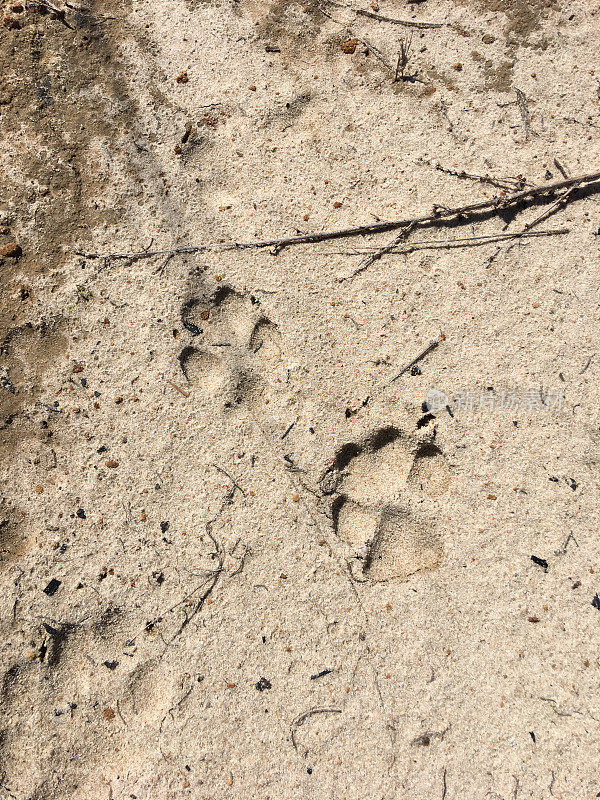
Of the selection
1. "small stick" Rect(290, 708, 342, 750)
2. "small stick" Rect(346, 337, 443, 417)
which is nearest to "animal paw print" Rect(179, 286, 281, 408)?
"small stick" Rect(346, 337, 443, 417)

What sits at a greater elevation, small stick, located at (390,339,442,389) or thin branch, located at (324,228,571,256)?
thin branch, located at (324,228,571,256)

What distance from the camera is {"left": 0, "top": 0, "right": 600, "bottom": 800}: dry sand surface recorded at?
68.2 inches

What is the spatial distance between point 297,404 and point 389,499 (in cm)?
47

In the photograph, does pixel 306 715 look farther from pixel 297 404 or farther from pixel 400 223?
pixel 400 223

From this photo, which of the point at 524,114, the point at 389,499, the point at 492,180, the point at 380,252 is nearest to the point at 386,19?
Result: the point at 524,114

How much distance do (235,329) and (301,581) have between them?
935 mm

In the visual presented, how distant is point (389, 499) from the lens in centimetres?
179

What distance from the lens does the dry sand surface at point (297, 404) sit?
173cm

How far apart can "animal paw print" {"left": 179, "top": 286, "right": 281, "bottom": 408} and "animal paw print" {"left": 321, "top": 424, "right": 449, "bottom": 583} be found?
422 mm

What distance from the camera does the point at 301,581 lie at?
1771mm

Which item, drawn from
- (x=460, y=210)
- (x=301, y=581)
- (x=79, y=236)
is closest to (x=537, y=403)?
(x=460, y=210)

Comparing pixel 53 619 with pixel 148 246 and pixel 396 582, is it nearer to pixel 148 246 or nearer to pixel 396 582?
pixel 396 582

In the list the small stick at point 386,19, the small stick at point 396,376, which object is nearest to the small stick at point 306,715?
the small stick at point 396,376

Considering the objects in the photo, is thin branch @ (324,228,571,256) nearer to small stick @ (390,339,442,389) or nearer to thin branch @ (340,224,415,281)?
thin branch @ (340,224,415,281)
